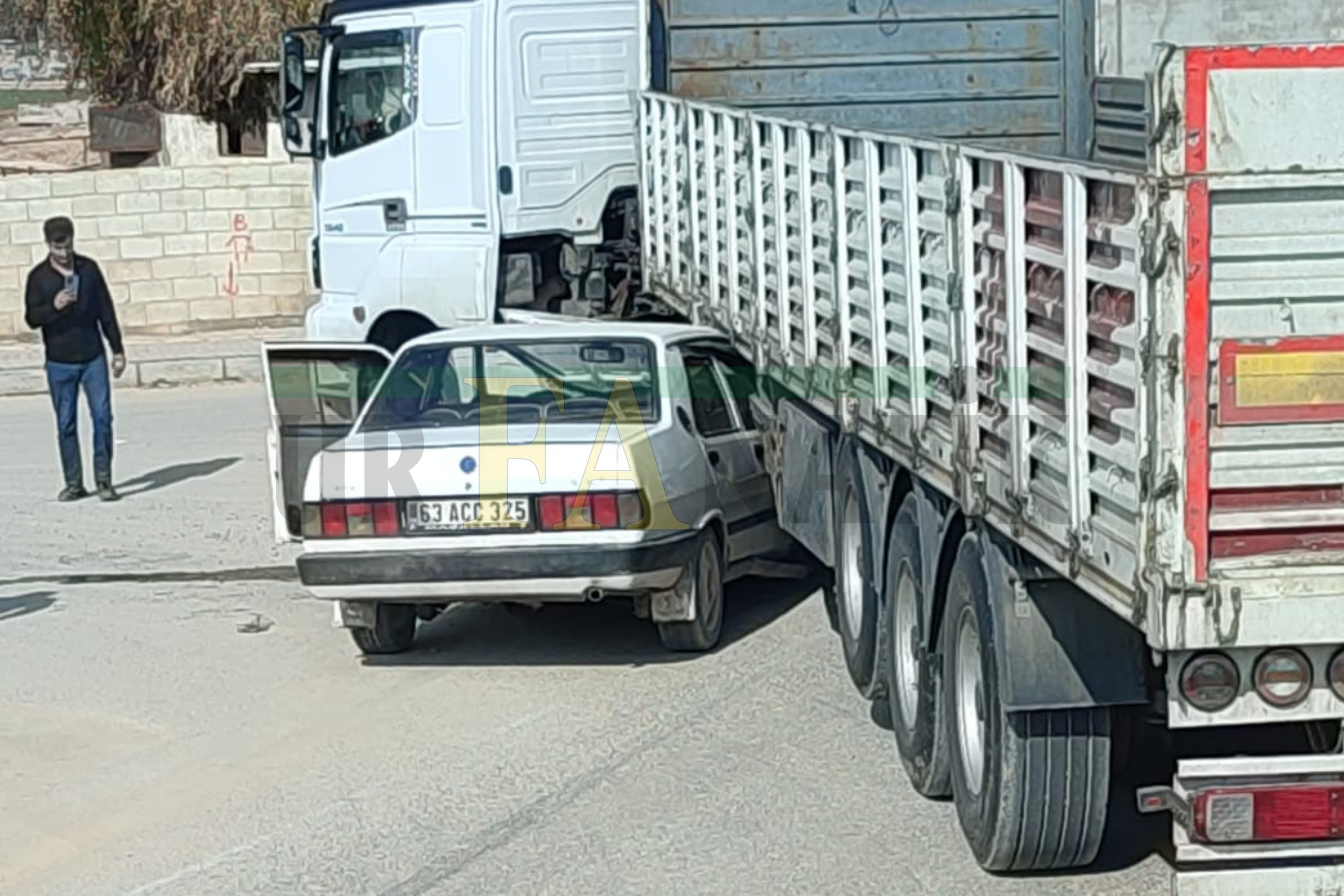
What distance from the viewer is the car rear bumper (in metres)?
8.30

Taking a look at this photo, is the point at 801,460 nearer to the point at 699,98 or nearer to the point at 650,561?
the point at 650,561

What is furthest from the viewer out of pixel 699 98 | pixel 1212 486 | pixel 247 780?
pixel 699 98

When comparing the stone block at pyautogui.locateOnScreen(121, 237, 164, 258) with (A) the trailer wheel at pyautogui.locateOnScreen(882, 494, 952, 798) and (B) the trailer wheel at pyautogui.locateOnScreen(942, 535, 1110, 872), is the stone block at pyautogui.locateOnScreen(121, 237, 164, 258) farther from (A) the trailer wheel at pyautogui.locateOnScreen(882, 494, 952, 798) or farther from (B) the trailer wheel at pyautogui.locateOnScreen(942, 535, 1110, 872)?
(B) the trailer wheel at pyautogui.locateOnScreen(942, 535, 1110, 872)

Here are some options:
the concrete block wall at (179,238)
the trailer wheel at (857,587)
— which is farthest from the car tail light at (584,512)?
the concrete block wall at (179,238)

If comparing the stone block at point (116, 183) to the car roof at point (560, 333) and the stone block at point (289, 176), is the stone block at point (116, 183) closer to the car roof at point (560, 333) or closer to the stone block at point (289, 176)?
the stone block at point (289, 176)

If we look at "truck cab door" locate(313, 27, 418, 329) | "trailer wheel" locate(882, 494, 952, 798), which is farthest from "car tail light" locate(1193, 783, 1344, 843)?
"truck cab door" locate(313, 27, 418, 329)

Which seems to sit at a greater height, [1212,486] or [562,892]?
[1212,486]

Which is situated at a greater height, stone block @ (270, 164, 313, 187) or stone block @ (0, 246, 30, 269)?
stone block @ (270, 164, 313, 187)

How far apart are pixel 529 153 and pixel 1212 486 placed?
9354 millimetres

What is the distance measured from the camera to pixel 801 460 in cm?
898

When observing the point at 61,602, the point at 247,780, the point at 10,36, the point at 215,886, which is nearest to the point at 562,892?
the point at 215,886

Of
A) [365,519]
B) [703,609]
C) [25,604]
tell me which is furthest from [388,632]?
[25,604]

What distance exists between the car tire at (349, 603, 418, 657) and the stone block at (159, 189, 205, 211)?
44.7 feet

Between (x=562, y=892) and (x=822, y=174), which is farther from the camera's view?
(x=822, y=174)
